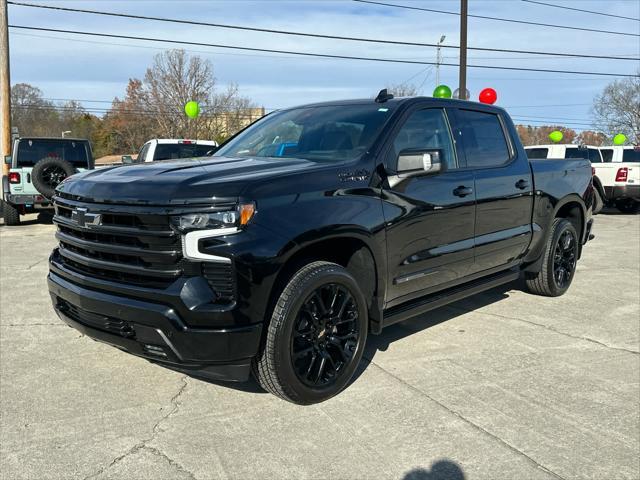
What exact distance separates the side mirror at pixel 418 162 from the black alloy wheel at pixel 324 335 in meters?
0.95

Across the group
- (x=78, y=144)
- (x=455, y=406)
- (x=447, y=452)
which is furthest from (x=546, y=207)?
(x=78, y=144)

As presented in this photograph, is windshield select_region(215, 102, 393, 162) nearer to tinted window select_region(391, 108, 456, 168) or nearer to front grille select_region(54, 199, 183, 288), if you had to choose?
tinted window select_region(391, 108, 456, 168)

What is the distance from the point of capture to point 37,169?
38.9ft

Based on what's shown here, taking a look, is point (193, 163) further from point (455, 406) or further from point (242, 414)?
point (455, 406)

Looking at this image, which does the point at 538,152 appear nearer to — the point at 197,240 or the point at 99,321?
the point at 197,240

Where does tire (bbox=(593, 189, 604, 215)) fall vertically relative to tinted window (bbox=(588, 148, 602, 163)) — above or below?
below

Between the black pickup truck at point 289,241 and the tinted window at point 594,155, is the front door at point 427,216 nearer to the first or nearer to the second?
the black pickup truck at point 289,241

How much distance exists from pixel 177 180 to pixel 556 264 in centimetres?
458

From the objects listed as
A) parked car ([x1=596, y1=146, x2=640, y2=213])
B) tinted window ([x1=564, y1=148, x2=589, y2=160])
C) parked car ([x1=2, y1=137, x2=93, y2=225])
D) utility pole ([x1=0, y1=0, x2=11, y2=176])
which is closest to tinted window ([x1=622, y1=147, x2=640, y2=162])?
tinted window ([x1=564, y1=148, x2=589, y2=160])

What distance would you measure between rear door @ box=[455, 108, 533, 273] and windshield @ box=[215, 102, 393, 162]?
968mm

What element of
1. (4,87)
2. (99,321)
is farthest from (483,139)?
(4,87)

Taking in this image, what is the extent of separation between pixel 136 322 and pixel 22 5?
62.4 feet

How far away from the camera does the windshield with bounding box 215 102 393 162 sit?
4098 millimetres

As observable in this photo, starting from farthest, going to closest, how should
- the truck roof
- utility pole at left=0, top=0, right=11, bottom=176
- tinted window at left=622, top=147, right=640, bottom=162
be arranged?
tinted window at left=622, top=147, right=640, bottom=162 → utility pole at left=0, top=0, right=11, bottom=176 → the truck roof
